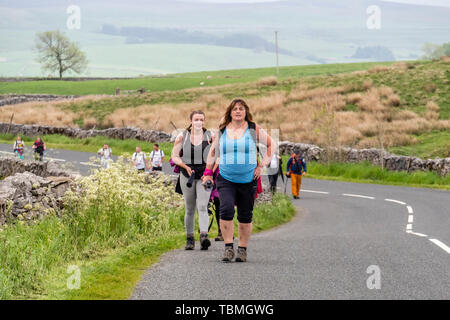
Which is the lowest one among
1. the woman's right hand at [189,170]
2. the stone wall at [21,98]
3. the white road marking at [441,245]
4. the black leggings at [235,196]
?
the white road marking at [441,245]

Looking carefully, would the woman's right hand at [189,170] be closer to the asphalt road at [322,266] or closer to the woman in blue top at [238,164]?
the woman in blue top at [238,164]

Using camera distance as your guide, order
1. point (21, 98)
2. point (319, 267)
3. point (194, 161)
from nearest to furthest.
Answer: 1. point (319, 267)
2. point (194, 161)
3. point (21, 98)

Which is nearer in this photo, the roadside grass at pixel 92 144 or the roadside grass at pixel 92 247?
the roadside grass at pixel 92 247

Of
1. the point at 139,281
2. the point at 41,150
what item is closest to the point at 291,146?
the point at 41,150

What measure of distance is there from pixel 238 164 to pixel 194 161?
1412 mm

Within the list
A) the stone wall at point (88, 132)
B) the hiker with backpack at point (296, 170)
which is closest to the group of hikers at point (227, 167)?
the hiker with backpack at point (296, 170)

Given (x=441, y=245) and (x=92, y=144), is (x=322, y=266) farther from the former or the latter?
(x=92, y=144)

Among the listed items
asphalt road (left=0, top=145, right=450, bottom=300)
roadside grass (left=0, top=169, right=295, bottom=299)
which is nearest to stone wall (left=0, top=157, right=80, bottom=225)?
roadside grass (left=0, top=169, right=295, bottom=299)

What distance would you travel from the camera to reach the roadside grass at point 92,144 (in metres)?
41.5

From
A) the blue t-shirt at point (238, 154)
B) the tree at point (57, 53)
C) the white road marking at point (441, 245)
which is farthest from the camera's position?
the tree at point (57, 53)

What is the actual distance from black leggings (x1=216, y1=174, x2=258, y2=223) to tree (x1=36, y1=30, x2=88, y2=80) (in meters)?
127

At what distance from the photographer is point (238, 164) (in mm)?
8875

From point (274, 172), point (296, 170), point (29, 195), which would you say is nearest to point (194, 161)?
point (29, 195)

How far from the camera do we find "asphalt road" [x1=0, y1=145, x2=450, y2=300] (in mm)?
7379
